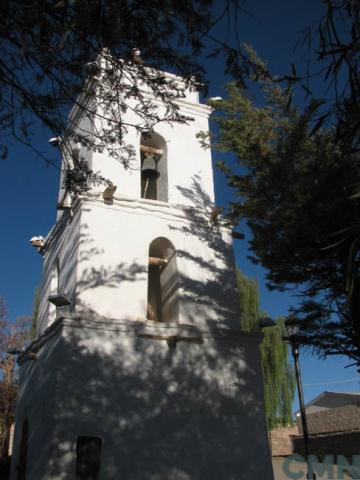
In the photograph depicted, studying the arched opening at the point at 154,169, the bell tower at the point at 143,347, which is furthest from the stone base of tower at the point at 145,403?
the arched opening at the point at 154,169

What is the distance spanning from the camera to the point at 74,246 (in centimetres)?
923

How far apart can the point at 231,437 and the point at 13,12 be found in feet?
23.3

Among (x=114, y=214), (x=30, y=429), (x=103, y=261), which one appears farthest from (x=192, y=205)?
(x=30, y=429)

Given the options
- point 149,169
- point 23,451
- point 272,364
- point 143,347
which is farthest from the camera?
point 272,364

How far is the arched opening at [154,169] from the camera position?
10.7 m

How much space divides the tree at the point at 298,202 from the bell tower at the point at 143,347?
1.34 meters

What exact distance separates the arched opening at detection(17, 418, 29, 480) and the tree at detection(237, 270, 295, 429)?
8.80 meters

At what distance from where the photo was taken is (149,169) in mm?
10586

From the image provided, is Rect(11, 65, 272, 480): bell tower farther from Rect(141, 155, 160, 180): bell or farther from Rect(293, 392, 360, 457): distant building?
Rect(293, 392, 360, 457): distant building

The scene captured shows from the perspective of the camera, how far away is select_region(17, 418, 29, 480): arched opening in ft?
27.5

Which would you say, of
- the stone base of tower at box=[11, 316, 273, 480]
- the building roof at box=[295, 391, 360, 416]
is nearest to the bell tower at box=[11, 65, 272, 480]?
the stone base of tower at box=[11, 316, 273, 480]

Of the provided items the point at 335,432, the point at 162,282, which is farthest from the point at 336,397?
the point at 162,282

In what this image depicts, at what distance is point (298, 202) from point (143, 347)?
11.9 feet

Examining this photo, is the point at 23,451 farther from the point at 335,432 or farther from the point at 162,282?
the point at 335,432
